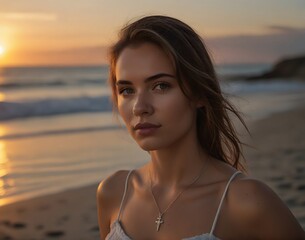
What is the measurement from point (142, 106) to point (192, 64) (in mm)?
253

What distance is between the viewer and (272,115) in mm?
13758

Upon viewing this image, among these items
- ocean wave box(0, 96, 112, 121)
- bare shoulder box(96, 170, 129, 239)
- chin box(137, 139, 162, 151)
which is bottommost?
ocean wave box(0, 96, 112, 121)

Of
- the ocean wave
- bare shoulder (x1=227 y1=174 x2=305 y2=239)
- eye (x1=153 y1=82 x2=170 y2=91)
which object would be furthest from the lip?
the ocean wave

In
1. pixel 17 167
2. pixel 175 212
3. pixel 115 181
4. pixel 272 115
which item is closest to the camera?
pixel 175 212

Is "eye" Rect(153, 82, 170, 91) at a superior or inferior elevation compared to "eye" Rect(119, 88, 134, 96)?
superior

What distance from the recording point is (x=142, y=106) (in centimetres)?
222

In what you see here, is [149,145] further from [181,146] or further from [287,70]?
[287,70]

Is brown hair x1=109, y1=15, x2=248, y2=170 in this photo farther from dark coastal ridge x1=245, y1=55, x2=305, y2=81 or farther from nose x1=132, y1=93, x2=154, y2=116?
dark coastal ridge x1=245, y1=55, x2=305, y2=81

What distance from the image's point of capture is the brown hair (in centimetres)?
226

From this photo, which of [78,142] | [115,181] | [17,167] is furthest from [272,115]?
[115,181]

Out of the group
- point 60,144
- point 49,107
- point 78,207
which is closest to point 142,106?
point 78,207

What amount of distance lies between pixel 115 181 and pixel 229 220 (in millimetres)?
673

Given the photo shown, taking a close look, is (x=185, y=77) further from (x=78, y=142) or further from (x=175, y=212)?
(x=78, y=142)

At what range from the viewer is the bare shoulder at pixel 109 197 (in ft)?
8.73
